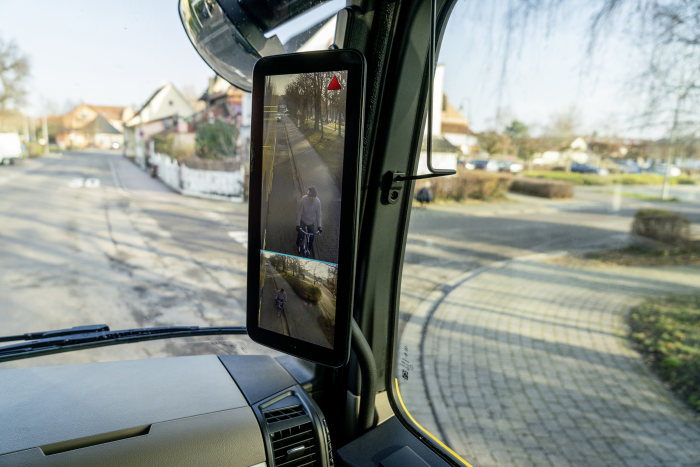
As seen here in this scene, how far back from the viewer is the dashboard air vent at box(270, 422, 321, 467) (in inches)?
53.6

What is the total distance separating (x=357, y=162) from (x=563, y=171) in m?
1.34

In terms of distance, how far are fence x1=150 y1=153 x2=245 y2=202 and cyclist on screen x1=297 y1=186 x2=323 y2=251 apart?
3.81ft

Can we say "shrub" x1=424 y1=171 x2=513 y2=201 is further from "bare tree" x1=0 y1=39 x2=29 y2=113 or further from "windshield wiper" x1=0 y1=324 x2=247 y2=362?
"bare tree" x1=0 y1=39 x2=29 y2=113

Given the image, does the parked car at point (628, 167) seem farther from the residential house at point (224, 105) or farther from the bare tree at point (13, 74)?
the bare tree at point (13, 74)

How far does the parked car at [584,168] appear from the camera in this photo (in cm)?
178

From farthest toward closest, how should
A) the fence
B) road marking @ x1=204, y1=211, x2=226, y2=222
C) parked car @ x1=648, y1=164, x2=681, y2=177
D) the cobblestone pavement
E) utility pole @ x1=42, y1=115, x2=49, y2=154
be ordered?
road marking @ x1=204, y1=211, x2=226, y2=222 < the fence < utility pole @ x1=42, y1=115, x2=49, y2=154 < the cobblestone pavement < parked car @ x1=648, y1=164, x2=681, y2=177

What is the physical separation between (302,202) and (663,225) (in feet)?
4.91

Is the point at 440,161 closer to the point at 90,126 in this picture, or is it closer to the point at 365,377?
the point at 365,377

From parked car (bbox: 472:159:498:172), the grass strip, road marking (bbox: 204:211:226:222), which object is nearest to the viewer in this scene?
the grass strip

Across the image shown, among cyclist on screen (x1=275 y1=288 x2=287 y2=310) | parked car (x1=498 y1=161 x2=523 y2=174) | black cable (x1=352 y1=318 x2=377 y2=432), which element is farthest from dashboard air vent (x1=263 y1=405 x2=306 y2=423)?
parked car (x1=498 y1=161 x2=523 y2=174)

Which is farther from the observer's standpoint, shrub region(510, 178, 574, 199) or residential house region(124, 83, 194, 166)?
residential house region(124, 83, 194, 166)

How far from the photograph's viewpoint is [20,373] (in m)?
1.45

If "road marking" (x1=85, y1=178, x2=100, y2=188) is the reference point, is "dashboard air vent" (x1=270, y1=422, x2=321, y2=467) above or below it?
below

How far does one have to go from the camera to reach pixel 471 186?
2172 millimetres
